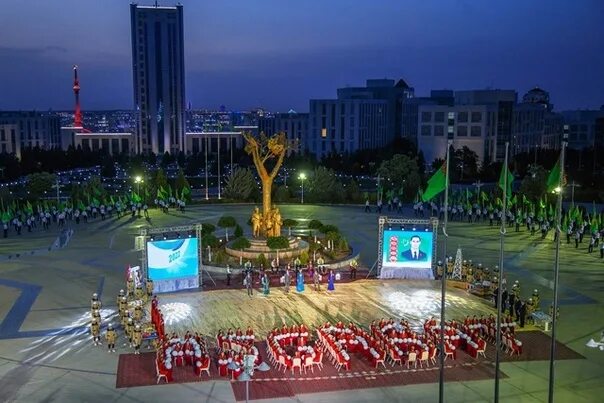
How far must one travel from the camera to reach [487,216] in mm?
47594

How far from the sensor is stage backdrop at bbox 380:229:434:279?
1137 inches

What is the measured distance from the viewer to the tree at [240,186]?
56.2 m

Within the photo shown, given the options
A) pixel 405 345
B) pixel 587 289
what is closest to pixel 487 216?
pixel 587 289

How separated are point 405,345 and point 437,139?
7041cm

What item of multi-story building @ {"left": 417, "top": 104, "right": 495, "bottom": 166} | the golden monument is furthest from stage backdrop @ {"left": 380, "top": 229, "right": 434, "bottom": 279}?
multi-story building @ {"left": 417, "top": 104, "right": 495, "bottom": 166}

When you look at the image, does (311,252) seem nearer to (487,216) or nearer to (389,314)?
(389,314)

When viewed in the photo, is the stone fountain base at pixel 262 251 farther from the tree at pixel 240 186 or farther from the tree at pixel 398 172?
the tree at pixel 398 172

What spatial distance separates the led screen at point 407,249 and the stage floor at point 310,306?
103 centimetres

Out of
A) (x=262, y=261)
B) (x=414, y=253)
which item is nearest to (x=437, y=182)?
(x=414, y=253)

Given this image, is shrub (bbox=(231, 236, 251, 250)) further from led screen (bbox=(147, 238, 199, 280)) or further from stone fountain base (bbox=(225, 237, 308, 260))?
led screen (bbox=(147, 238, 199, 280))

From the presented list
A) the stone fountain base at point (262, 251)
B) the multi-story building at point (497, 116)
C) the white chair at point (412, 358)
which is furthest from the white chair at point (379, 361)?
the multi-story building at point (497, 116)

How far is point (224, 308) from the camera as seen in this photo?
25.0 m

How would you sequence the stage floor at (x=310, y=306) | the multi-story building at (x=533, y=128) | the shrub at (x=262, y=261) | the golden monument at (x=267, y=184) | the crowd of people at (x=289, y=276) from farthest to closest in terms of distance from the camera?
the multi-story building at (x=533, y=128) < the golden monument at (x=267, y=184) < the shrub at (x=262, y=261) < the crowd of people at (x=289, y=276) < the stage floor at (x=310, y=306)

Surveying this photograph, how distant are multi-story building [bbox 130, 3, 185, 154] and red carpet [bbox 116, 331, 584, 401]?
96223 mm
